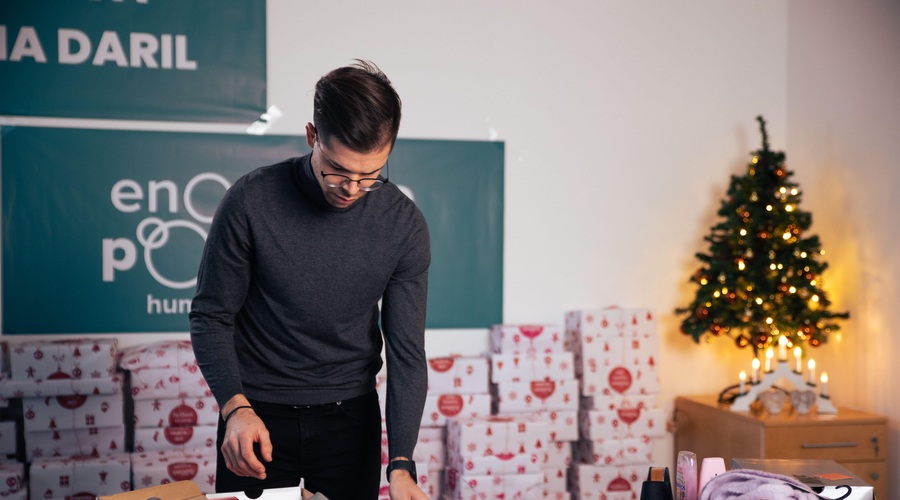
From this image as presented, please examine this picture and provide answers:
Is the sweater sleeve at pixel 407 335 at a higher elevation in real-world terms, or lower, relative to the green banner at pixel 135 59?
lower

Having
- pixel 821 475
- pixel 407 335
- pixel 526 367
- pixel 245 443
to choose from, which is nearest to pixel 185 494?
pixel 245 443

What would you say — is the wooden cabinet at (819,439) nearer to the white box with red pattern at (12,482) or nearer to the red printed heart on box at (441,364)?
the red printed heart on box at (441,364)

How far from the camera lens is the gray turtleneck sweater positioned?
1878mm

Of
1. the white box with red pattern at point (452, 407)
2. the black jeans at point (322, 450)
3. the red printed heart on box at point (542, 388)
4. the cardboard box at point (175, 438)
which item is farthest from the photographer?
the red printed heart on box at point (542, 388)

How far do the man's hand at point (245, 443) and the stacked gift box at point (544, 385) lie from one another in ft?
7.42

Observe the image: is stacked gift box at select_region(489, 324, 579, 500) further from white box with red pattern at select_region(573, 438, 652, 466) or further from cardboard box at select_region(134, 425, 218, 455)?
cardboard box at select_region(134, 425, 218, 455)

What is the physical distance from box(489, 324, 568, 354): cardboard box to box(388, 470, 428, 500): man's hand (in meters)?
2.13

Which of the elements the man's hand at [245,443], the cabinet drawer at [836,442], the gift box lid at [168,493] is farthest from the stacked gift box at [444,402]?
the gift box lid at [168,493]

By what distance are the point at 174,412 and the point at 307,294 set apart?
1894mm

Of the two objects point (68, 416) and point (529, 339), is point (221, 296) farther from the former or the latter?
point (529, 339)

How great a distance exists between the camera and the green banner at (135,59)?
12.1 ft

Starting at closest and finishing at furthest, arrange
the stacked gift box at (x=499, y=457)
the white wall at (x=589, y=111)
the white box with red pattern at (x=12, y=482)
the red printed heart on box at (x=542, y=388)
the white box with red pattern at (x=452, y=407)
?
the white box with red pattern at (x=12, y=482)
the stacked gift box at (x=499, y=457)
the white box with red pattern at (x=452, y=407)
the red printed heart on box at (x=542, y=388)
the white wall at (x=589, y=111)

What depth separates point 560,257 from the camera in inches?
167

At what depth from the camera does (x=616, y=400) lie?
3.99m
